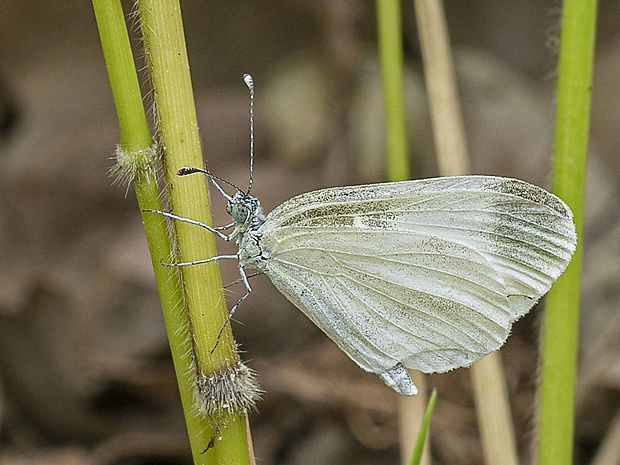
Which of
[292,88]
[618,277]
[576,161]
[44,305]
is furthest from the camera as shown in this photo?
[292,88]

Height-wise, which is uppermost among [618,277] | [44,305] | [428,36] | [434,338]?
[428,36]

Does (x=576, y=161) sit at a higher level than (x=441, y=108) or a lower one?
lower

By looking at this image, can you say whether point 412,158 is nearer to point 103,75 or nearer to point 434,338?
point 103,75

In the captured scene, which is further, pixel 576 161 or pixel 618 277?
pixel 618 277

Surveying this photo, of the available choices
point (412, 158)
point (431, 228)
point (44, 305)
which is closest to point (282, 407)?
point (44, 305)

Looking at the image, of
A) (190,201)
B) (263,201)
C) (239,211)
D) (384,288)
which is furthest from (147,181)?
(263,201)

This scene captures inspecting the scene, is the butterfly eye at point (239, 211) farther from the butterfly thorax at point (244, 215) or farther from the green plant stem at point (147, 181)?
the green plant stem at point (147, 181)

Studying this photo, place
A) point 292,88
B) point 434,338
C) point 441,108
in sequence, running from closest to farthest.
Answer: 1. point 434,338
2. point 441,108
3. point 292,88
